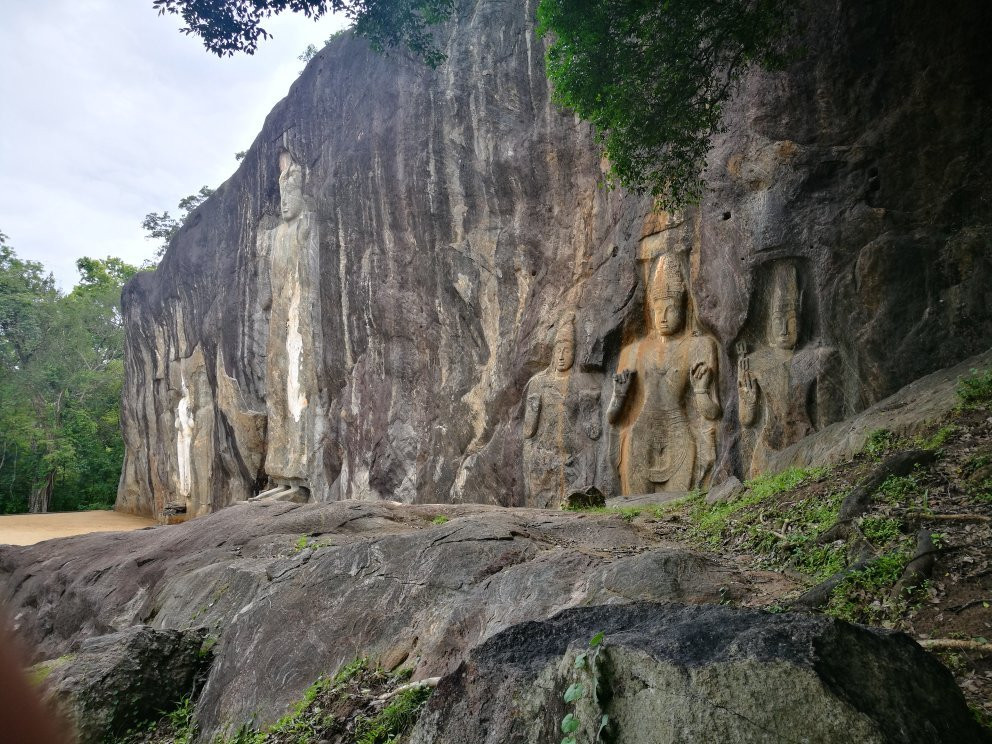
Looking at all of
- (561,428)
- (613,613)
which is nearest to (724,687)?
(613,613)

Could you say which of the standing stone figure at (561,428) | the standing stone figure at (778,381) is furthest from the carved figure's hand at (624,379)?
the standing stone figure at (778,381)

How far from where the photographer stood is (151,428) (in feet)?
88.1

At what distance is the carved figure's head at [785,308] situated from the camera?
873 cm

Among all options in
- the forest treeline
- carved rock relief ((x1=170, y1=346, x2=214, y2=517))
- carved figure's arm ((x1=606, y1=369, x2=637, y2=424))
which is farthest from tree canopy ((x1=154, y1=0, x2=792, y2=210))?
the forest treeline

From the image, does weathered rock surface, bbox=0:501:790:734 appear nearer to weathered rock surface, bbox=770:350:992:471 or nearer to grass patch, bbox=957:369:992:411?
weathered rock surface, bbox=770:350:992:471

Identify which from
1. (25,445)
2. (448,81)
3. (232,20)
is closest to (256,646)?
(232,20)

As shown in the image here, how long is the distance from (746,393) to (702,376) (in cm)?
94

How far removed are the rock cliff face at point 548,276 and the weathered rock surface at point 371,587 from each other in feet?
10.8

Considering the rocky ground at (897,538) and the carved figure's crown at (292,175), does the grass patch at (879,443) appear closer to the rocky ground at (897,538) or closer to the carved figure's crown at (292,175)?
the rocky ground at (897,538)

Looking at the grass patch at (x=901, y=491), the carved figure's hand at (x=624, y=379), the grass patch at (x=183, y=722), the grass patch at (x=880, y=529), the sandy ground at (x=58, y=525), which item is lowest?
the sandy ground at (x=58, y=525)

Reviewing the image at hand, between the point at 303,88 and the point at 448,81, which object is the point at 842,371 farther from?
the point at 303,88

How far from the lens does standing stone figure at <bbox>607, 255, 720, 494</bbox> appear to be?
9.93m

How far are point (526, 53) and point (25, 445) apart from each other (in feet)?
82.9

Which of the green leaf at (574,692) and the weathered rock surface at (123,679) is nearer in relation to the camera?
the green leaf at (574,692)
